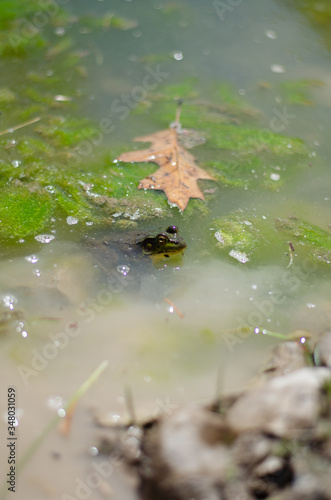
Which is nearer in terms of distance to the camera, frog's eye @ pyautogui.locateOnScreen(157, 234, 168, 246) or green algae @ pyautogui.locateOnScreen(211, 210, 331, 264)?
frog's eye @ pyautogui.locateOnScreen(157, 234, 168, 246)

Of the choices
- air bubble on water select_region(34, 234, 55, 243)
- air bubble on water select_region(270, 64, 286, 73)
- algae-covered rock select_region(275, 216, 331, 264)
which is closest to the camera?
air bubble on water select_region(34, 234, 55, 243)

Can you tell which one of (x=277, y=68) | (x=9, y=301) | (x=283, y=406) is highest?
(x=277, y=68)

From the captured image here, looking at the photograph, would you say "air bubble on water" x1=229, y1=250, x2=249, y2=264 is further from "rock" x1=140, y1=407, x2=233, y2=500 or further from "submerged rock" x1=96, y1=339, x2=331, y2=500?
"rock" x1=140, y1=407, x2=233, y2=500

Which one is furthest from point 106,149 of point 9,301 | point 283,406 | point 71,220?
point 283,406

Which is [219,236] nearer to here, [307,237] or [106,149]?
[307,237]

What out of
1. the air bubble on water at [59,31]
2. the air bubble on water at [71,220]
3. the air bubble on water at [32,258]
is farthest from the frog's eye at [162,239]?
the air bubble on water at [59,31]

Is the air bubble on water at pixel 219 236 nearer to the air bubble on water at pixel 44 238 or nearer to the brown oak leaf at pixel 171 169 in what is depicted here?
the brown oak leaf at pixel 171 169

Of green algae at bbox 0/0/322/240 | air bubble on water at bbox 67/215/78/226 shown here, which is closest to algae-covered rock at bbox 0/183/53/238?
green algae at bbox 0/0/322/240

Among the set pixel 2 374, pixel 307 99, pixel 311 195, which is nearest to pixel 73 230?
pixel 2 374
